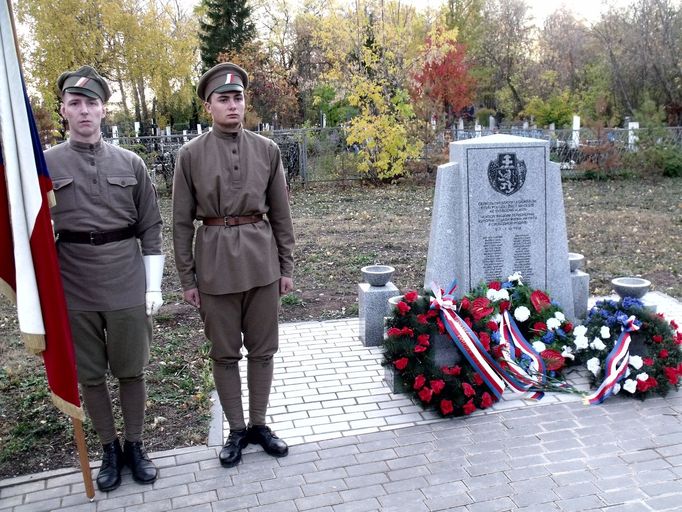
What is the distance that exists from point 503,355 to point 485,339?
211 millimetres

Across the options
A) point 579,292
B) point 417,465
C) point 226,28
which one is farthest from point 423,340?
point 226,28

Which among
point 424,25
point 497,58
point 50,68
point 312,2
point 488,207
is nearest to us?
point 488,207

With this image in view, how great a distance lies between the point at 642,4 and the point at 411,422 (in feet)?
76.5

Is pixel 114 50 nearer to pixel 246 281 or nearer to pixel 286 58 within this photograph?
pixel 286 58

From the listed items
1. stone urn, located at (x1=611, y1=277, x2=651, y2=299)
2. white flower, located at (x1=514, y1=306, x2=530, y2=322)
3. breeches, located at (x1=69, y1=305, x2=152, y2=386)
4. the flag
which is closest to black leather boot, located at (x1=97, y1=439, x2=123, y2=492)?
breeches, located at (x1=69, y1=305, x2=152, y2=386)

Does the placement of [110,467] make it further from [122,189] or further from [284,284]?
[122,189]

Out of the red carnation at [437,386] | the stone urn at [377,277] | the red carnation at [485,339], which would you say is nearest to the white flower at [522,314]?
the red carnation at [485,339]

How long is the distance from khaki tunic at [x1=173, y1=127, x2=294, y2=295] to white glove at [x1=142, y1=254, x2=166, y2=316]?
143 mm

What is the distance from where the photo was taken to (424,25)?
21391mm

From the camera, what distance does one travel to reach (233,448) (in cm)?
369

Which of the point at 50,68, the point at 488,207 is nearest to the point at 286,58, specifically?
the point at 50,68

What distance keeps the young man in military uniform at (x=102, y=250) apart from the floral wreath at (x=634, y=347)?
3.07 metres

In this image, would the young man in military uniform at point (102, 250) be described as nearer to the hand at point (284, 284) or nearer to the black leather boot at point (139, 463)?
the black leather boot at point (139, 463)

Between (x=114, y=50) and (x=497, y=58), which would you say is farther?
(x=497, y=58)
